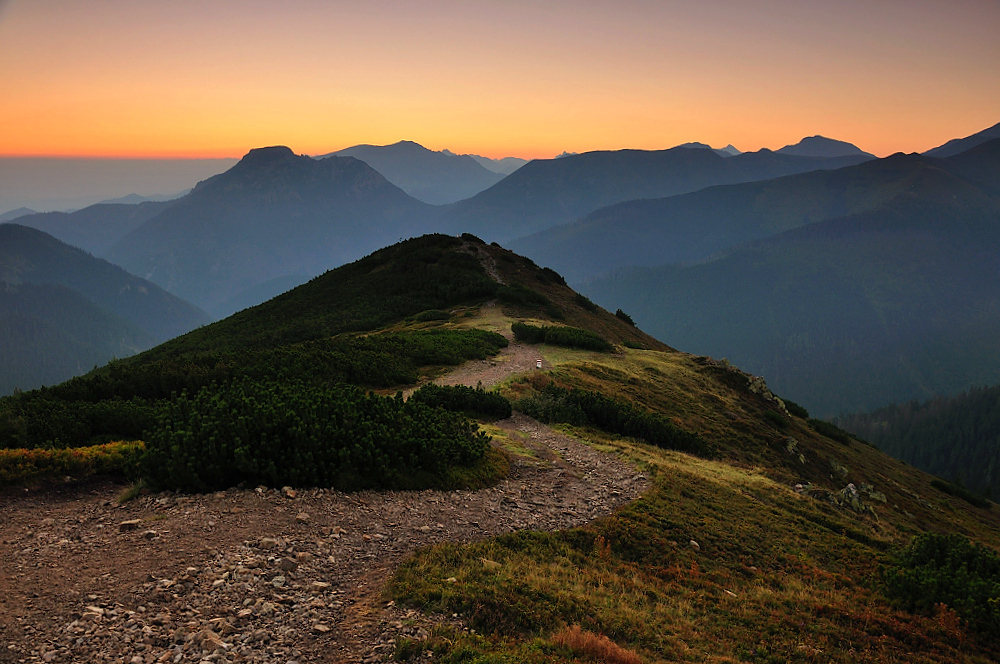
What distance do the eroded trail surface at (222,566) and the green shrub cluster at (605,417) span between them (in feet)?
25.4

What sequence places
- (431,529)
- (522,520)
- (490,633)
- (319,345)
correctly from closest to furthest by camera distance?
1. (490,633)
2. (431,529)
3. (522,520)
4. (319,345)

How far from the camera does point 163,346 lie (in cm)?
5328

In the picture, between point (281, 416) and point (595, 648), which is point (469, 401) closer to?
point (281, 416)

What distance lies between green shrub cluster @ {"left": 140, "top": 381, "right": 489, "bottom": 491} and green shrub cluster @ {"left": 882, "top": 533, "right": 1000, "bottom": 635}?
30.0 ft

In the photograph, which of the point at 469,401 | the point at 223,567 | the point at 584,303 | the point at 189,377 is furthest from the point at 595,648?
the point at 584,303

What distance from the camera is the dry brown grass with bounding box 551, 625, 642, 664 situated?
6.99 metres

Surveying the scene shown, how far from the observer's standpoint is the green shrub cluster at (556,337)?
34844 millimetres

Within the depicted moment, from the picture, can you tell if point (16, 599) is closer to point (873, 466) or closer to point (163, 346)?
point (873, 466)

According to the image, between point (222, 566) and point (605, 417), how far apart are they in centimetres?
1565

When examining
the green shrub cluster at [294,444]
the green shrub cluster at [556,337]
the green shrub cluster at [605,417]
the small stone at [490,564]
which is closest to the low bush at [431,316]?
the green shrub cluster at [556,337]

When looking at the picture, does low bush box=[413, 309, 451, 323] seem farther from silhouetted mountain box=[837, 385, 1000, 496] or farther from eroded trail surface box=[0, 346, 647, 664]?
silhouetted mountain box=[837, 385, 1000, 496]

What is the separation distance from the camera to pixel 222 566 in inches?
324

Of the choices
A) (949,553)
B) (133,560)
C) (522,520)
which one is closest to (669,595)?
(522,520)

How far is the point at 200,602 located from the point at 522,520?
6.22m
